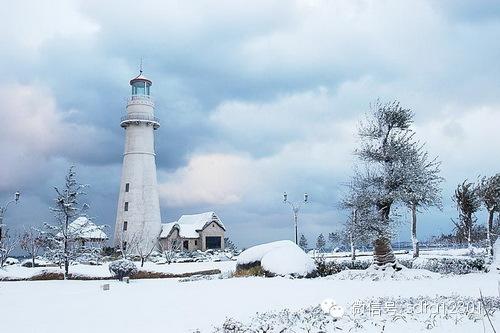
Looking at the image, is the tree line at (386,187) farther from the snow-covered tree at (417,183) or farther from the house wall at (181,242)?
the house wall at (181,242)

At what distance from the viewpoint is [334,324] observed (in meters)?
9.33

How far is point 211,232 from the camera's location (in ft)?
191

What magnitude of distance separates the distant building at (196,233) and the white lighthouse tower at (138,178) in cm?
371

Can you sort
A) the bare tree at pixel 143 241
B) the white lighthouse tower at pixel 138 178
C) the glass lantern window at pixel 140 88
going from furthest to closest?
the glass lantern window at pixel 140 88 < the white lighthouse tower at pixel 138 178 < the bare tree at pixel 143 241

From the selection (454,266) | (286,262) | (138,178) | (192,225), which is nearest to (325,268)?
(286,262)

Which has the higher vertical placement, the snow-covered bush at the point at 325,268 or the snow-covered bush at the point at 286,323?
the snow-covered bush at the point at 286,323

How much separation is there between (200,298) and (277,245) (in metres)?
10.2

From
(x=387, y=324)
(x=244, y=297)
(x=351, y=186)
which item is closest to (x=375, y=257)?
(x=351, y=186)

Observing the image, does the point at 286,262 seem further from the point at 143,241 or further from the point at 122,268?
the point at 143,241

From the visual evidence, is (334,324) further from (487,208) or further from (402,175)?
(487,208)

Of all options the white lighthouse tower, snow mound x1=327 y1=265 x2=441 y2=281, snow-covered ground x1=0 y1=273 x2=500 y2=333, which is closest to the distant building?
the white lighthouse tower

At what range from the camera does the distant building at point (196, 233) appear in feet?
180

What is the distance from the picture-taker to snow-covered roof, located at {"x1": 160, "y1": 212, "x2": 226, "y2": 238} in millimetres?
55616

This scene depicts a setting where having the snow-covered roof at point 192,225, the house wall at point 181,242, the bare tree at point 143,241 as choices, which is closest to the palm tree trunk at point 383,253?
the bare tree at point 143,241
